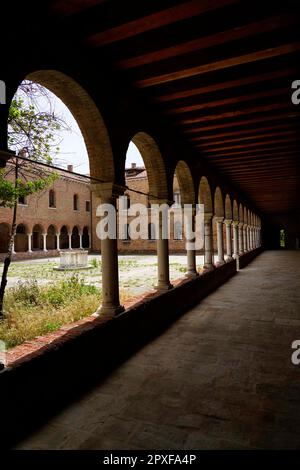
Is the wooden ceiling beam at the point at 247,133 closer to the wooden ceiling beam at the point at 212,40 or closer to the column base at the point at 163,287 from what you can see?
the wooden ceiling beam at the point at 212,40

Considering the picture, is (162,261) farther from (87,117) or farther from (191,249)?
(87,117)

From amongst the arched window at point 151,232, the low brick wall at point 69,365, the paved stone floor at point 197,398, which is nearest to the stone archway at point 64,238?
the arched window at point 151,232

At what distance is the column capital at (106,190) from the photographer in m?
4.07

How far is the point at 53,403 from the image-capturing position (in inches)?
114

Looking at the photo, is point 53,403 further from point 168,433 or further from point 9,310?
point 9,310

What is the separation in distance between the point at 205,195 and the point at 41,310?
5690 millimetres

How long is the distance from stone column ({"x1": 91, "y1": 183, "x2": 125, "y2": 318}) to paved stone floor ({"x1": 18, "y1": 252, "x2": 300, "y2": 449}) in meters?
0.81

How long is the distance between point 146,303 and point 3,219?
2044 centimetres

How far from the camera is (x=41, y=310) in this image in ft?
21.0

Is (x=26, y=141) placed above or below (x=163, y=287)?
above

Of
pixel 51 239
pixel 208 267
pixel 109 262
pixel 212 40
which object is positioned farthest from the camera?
pixel 51 239

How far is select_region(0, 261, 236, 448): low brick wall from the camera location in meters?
2.51

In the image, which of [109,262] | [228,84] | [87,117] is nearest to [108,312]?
[109,262]

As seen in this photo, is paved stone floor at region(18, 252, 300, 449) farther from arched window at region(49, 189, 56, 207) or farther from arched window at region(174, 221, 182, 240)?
arched window at region(49, 189, 56, 207)
